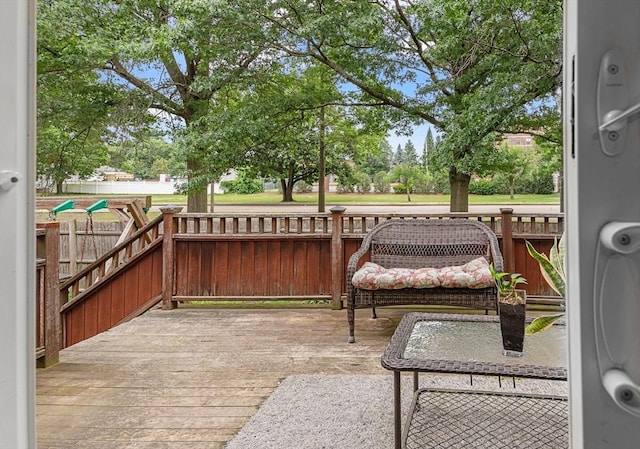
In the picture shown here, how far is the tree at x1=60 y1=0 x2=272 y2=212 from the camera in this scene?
16.0ft

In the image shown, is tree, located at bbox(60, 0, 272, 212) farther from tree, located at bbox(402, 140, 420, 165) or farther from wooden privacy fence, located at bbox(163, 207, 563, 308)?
tree, located at bbox(402, 140, 420, 165)

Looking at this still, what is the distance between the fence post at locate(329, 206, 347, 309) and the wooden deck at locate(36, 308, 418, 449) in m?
0.16

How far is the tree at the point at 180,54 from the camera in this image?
4879 mm

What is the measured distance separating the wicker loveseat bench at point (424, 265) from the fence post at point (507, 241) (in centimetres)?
34

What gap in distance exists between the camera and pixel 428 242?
3.77 metres

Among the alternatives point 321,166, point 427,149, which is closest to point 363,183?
point 321,166

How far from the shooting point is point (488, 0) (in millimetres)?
4293

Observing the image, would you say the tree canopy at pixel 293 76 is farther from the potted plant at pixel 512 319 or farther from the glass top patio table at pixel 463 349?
the potted plant at pixel 512 319

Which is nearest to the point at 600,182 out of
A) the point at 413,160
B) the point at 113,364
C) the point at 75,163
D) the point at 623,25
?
the point at 623,25

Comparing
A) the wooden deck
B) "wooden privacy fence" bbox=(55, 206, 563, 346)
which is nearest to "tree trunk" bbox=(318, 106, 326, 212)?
"wooden privacy fence" bbox=(55, 206, 563, 346)

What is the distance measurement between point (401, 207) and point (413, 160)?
0.83 meters

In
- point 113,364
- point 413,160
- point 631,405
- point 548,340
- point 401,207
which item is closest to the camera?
point 631,405

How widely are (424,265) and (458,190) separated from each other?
1346mm

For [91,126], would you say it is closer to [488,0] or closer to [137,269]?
[137,269]
